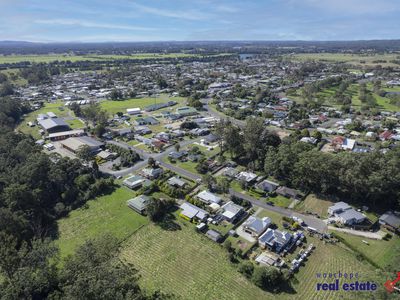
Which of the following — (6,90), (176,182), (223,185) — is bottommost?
(176,182)

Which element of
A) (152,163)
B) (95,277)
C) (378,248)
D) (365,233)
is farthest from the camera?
(152,163)

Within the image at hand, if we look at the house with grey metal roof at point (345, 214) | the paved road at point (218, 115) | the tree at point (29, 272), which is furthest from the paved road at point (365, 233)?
the paved road at point (218, 115)

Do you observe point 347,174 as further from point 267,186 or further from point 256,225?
point 256,225

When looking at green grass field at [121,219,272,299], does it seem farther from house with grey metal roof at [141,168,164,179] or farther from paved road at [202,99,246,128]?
paved road at [202,99,246,128]

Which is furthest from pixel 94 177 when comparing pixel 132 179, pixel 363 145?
pixel 363 145

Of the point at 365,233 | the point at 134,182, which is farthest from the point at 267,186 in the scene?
the point at 134,182

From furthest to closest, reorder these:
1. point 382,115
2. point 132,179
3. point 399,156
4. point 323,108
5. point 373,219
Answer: point 323,108, point 382,115, point 132,179, point 399,156, point 373,219

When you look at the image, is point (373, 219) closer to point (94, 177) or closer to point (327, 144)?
point (327, 144)

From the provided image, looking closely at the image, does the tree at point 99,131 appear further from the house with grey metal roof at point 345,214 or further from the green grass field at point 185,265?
the house with grey metal roof at point 345,214

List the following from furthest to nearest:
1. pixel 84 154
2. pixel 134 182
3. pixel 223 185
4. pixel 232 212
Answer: pixel 84 154 → pixel 134 182 → pixel 223 185 → pixel 232 212
